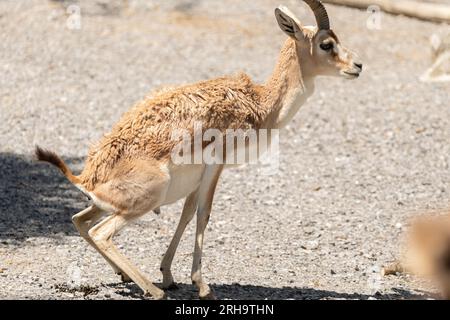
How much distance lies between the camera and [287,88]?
788cm

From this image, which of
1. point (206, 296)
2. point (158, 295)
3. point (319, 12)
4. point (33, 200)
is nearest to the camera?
point (158, 295)

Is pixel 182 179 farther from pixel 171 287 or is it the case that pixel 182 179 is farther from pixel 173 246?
pixel 171 287

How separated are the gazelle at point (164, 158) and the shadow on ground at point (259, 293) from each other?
138 mm

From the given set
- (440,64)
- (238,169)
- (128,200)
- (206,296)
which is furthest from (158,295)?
(440,64)

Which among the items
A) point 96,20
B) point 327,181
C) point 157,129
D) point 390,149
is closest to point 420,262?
point 157,129

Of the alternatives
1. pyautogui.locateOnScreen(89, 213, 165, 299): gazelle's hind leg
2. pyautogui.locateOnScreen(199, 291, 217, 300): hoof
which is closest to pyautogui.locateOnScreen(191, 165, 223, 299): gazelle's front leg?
pyautogui.locateOnScreen(199, 291, 217, 300): hoof

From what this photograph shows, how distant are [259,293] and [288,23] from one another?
2.30 m

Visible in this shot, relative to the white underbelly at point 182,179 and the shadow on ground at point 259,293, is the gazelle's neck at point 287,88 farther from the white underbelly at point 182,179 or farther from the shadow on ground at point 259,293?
the shadow on ground at point 259,293

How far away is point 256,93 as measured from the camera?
773cm

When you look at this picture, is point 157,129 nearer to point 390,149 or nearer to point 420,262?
point 420,262

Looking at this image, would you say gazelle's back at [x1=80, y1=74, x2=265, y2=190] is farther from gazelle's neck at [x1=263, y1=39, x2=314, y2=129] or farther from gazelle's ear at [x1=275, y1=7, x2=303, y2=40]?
gazelle's ear at [x1=275, y1=7, x2=303, y2=40]

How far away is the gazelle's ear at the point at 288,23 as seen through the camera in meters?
7.91

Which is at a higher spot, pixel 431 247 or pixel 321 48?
pixel 321 48

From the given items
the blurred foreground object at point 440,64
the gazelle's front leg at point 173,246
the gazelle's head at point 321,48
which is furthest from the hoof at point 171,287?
the blurred foreground object at point 440,64
